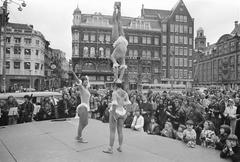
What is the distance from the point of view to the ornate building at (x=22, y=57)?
4747cm

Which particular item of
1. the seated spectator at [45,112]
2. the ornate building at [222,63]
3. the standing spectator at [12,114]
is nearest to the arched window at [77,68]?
the ornate building at [222,63]

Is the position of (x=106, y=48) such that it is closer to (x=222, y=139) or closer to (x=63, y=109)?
(x=63, y=109)

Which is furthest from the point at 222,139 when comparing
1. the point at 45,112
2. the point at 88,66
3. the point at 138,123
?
the point at 88,66

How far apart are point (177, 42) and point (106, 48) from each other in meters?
19.5

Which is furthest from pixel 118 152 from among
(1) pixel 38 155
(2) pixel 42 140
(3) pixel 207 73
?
(3) pixel 207 73

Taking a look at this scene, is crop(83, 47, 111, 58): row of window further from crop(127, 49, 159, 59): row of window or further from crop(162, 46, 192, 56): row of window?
crop(162, 46, 192, 56): row of window

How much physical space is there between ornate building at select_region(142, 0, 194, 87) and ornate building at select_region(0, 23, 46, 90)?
31.2 m

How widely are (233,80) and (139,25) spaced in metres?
28.0

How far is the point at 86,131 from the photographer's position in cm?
823

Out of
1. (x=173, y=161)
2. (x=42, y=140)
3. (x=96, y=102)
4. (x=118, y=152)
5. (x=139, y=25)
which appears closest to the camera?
(x=173, y=161)

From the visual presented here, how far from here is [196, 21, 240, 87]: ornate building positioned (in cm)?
5835

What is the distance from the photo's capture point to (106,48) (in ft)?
191

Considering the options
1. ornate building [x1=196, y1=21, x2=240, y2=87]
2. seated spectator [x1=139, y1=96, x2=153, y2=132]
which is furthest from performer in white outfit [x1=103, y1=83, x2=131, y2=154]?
ornate building [x1=196, y1=21, x2=240, y2=87]

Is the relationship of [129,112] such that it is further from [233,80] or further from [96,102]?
[233,80]
